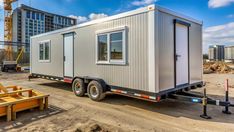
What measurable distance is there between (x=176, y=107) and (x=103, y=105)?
95.4 inches

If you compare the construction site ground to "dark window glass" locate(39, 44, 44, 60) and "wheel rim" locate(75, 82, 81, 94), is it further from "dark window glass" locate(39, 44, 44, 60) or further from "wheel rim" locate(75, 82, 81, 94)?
"dark window glass" locate(39, 44, 44, 60)

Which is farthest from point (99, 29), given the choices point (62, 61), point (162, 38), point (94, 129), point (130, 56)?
point (94, 129)

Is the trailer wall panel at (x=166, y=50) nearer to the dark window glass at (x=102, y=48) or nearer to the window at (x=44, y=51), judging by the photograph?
the dark window glass at (x=102, y=48)

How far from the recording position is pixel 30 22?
48250 millimetres

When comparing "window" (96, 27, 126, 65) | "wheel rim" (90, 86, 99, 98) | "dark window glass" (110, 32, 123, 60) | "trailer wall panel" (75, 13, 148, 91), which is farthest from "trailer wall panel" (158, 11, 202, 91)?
"wheel rim" (90, 86, 99, 98)

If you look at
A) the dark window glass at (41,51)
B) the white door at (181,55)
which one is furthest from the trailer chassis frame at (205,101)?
the dark window glass at (41,51)

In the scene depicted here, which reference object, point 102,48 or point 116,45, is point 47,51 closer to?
point 102,48

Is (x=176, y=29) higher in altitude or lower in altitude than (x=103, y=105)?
higher

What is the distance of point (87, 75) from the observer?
6809 millimetres

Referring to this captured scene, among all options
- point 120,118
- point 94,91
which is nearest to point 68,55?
point 94,91

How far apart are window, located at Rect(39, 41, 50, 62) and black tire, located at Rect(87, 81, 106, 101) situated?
4.15m

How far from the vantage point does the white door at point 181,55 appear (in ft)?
17.5

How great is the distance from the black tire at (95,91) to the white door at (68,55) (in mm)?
1808

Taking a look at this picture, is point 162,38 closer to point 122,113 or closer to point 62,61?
point 122,113
